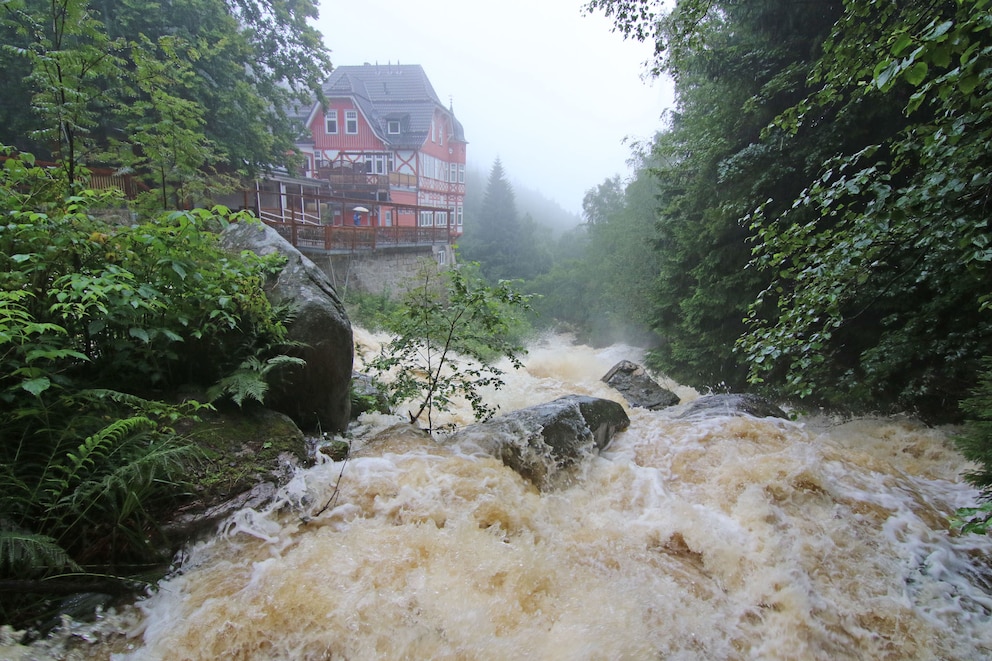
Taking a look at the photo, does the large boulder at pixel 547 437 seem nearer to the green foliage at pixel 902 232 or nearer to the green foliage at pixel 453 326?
the green foliage at pixel 453 326

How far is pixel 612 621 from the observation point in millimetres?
2547

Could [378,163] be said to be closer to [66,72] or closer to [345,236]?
[345,236]

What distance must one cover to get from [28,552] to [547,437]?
3.70 meters

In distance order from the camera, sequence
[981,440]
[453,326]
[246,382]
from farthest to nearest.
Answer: [453,326], [246,382], [981,440]

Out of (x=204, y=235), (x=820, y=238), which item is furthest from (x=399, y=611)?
(x=820, y=238)

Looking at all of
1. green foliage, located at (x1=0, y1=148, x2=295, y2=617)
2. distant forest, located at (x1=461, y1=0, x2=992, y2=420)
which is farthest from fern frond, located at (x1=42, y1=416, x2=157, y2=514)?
distant forest, located at (x1=461, y1=0, x2=992, y2=420)

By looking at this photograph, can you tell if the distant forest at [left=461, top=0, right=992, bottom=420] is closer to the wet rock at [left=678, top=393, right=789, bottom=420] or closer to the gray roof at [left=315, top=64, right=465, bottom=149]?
the wet rock at [left=678, top=393, right=789, bottom=420]

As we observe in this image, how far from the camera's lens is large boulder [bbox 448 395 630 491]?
14.2 ft

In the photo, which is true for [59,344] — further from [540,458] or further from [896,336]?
[896,336]

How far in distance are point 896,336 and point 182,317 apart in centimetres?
710

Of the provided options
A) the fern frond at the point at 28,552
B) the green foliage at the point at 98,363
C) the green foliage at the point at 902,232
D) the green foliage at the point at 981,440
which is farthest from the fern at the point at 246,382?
the green foliage at the point at 981,440

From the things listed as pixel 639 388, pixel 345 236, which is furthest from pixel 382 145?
pixel 639 388

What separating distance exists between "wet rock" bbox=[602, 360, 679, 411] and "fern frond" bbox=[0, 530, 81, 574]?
8468 millimetres

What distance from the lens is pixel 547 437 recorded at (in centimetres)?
457
